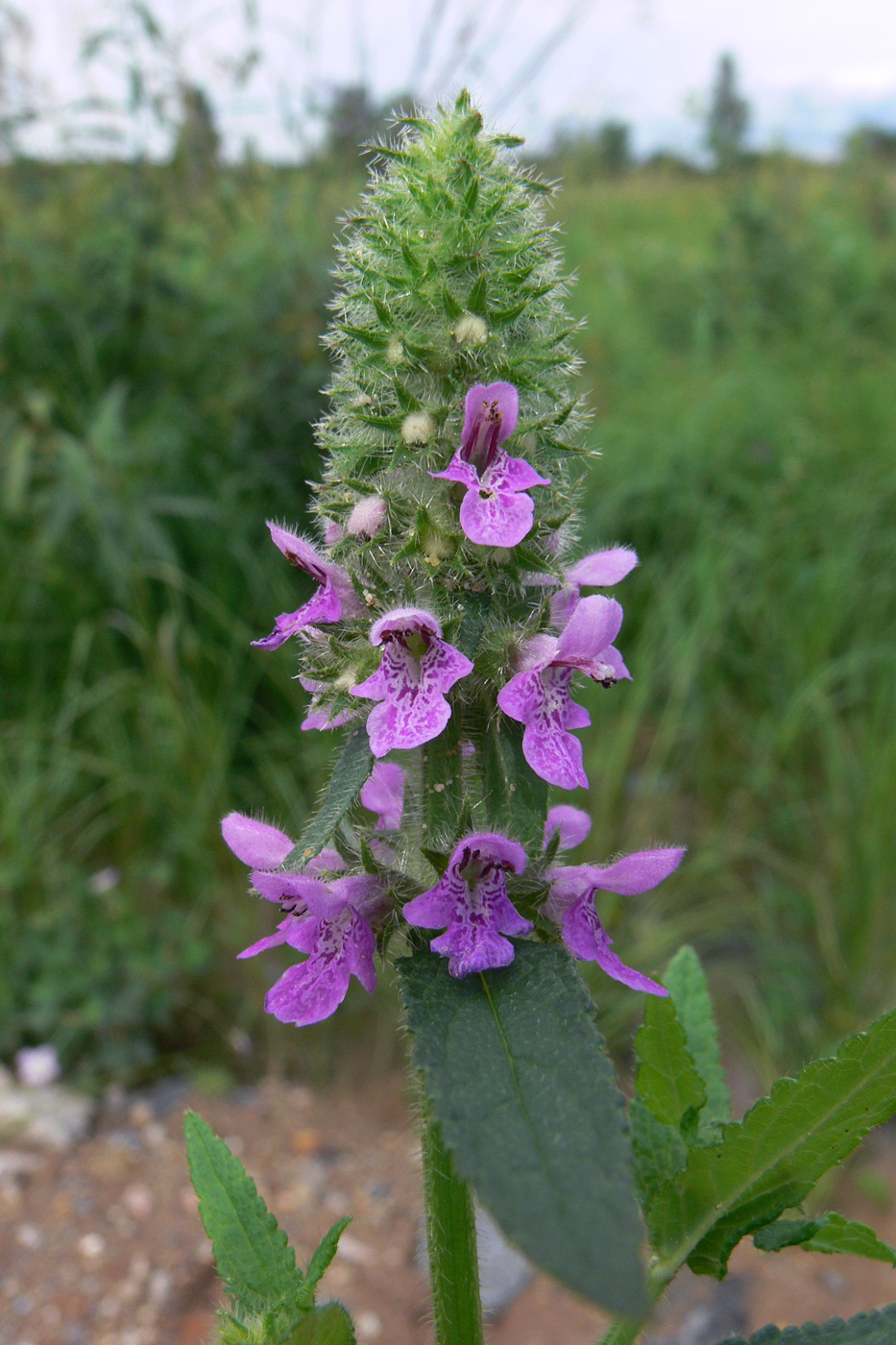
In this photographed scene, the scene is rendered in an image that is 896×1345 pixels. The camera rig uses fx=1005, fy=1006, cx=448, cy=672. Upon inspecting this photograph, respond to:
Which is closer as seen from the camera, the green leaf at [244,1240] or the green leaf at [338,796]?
the green leaf at [338,796]

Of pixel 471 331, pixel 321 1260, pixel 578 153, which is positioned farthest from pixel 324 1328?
pixel 578 153

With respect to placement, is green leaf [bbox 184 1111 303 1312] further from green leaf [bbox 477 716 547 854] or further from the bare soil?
the bare soil

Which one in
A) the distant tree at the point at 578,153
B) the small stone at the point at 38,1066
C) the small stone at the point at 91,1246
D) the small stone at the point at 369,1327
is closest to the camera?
the small stone at the point at 369,1327

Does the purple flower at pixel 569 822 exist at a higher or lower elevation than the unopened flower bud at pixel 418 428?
lower

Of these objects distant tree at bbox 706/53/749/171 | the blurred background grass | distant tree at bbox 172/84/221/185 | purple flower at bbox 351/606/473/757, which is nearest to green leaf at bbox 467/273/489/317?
purple flower at bbox 351/606/473/757

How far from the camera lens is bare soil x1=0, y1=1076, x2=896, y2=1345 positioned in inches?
106

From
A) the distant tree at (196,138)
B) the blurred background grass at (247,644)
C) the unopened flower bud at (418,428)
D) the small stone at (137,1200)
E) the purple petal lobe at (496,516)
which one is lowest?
the small stone at (137,1200)

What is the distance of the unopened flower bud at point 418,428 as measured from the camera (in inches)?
41.8

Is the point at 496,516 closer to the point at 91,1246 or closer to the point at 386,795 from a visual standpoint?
the point at 386,795

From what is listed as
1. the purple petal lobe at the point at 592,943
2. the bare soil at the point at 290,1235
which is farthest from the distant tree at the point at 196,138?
the purple petal lobe at the point at 592,943

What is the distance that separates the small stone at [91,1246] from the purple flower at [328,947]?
7.54 ft

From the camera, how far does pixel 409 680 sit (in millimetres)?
1046

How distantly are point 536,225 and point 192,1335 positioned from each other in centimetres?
286

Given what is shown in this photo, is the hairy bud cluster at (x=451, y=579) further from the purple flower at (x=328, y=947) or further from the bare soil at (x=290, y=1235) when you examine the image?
the bare soil at (x=290, y=1235)
